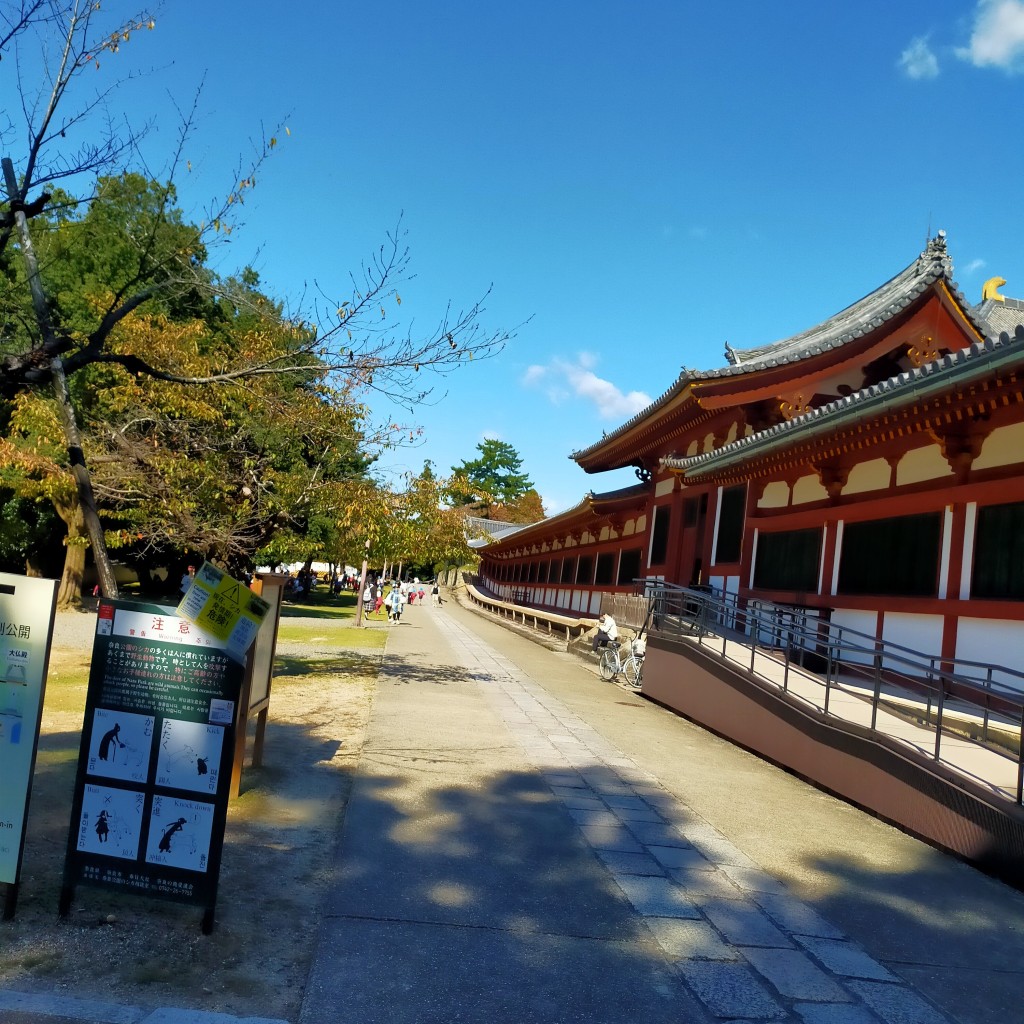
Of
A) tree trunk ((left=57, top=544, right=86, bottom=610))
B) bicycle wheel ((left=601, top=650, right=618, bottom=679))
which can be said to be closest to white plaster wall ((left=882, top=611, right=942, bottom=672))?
bicycle wheel ((left=601, top=650, right=618, bottom=679))

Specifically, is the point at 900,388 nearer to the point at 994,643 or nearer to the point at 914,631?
the point at 994,643

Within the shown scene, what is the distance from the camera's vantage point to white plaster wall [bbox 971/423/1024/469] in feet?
29.9

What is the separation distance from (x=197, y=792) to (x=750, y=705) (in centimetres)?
726

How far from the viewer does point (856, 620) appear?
11.8m

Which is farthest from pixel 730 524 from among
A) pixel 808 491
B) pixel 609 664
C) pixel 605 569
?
pixel 605 569

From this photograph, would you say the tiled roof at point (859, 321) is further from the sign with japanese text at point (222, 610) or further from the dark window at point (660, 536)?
the sign with japanese text at point (222, 610)

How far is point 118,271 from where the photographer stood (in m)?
25.4

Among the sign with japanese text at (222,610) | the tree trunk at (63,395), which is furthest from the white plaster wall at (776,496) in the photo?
the sign with japanese text at (222,610)

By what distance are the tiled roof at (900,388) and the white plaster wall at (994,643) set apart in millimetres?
2547

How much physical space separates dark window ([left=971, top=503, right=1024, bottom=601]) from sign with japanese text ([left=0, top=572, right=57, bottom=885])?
872 cm

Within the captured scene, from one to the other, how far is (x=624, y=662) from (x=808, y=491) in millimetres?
5145

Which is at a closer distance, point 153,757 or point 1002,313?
point 153,757

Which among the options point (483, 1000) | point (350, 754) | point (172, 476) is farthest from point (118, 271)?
point (483, 1000)

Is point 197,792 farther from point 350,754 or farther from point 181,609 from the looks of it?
point 350,754
